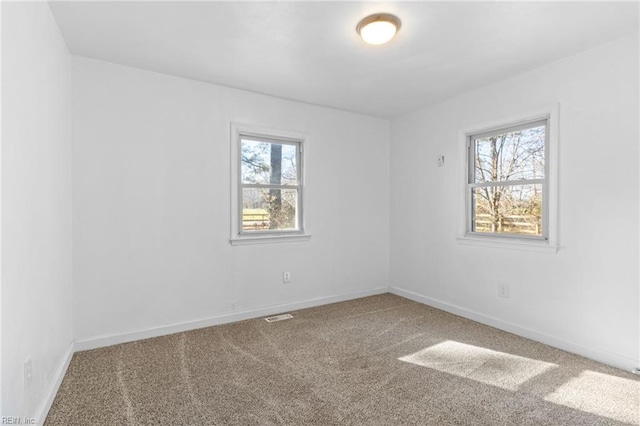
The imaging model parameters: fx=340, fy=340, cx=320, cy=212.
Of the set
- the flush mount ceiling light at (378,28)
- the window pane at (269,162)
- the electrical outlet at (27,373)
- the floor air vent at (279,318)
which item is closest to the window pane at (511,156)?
the flush mount ceiling light at (378,28)

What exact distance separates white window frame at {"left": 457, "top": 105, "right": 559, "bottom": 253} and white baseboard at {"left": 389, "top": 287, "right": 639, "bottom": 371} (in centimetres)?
73

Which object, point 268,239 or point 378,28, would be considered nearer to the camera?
point 378,28

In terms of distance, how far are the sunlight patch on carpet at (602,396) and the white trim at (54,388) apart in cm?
288

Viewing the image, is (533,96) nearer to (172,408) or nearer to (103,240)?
(172,408)

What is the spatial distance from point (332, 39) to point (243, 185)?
175 cm

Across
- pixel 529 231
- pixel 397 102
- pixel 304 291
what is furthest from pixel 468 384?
pixel 397 102

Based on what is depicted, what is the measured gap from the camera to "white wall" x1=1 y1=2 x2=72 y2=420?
4.80 feet

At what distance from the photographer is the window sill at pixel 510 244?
2.93 meters

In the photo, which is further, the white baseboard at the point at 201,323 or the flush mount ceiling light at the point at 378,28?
the white baseboard at the point at 201,323

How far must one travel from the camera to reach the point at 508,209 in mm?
3354

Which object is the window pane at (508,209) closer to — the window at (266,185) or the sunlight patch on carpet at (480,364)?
the sunlight patch on carpet at (480,364)

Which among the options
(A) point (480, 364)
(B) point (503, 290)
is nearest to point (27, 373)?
(A) point (480, 364)

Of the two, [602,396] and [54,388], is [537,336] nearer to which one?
[602,396]

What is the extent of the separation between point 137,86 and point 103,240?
4.47 ft
